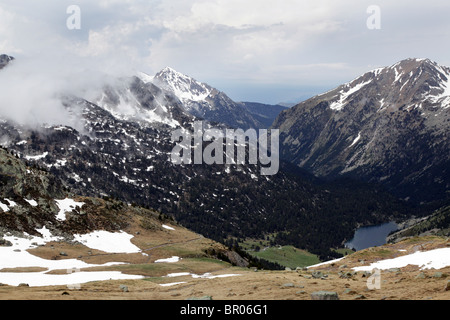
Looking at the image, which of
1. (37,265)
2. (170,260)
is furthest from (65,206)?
(37,265)

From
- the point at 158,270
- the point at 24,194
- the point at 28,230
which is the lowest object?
the point at 158,270

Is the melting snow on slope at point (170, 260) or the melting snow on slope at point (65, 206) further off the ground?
the melting snow on slope at point (65, 206)

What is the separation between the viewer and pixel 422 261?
181ft

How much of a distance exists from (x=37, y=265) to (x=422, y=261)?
67080 mm

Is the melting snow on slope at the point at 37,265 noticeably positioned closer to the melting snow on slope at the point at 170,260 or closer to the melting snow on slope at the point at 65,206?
the melting snow on slope at the point at 170,260

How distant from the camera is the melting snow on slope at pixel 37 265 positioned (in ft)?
188

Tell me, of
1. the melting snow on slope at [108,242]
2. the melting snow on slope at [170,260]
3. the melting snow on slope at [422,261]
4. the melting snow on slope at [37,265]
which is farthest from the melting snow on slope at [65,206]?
the melting snow on slope at [422,261]

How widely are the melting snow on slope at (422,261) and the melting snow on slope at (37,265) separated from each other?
42.5 metres

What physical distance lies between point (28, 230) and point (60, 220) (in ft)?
38.4

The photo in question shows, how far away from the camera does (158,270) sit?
72750 millimetres

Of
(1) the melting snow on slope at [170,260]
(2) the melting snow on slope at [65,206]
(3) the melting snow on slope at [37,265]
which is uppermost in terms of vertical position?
(2) the melting snow on slope at [65,206]

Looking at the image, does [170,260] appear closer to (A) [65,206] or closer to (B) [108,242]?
(B) [108,242]

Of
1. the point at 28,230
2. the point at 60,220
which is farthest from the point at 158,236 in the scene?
the point at 28,230
